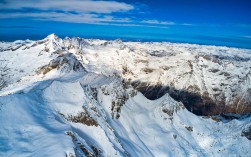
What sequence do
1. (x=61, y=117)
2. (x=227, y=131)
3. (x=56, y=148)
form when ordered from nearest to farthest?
(x=56, y=148) → (x=61, y=117) → (x=227, y=131)

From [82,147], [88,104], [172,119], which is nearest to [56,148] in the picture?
[82,147]

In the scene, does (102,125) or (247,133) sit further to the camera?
(247,133)

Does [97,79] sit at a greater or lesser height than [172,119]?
greater

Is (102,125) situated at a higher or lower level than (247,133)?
higher

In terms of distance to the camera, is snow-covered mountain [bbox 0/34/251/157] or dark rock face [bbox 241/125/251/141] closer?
snow-covered mountain [bbox 0/34/251/157]

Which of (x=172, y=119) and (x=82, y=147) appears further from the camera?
(x=172, y=119)

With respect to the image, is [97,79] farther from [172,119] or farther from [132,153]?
[132,153]

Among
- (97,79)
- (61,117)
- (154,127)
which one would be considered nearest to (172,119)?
(154,127)

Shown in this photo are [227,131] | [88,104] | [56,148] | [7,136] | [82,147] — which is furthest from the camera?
[227,131]

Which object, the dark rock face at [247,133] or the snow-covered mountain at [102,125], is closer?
the snow-covered mountain at [102,125]
